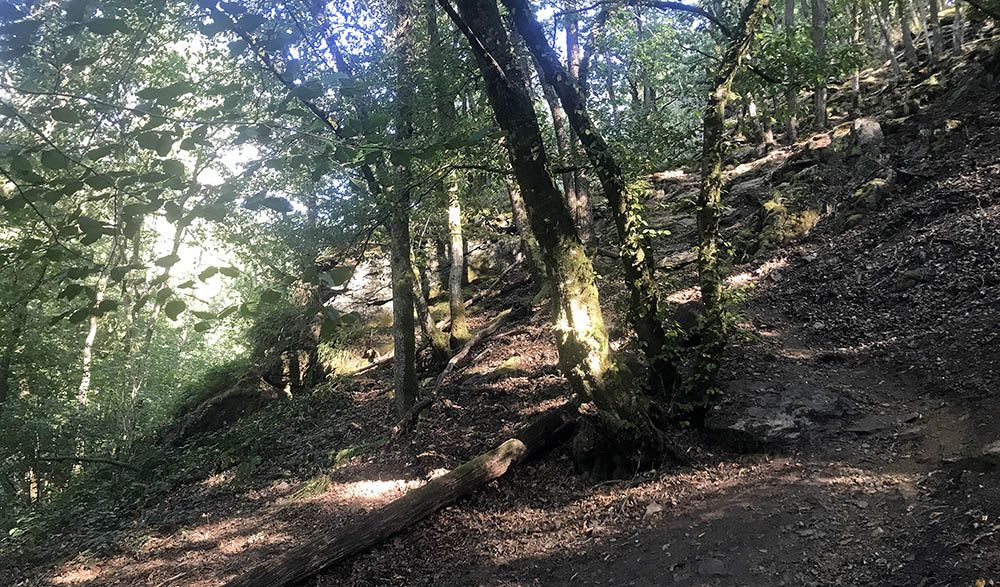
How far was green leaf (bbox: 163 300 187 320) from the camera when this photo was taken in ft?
4.99

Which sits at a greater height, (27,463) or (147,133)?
(147,133)

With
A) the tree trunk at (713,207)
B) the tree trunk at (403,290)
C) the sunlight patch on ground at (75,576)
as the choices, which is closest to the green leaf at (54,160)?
the tree trunk at (713,207)

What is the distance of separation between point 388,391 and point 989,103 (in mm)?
14840

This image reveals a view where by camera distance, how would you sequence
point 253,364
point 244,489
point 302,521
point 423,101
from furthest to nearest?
point 253,364, point 244,489, point 423,101, point 302,521

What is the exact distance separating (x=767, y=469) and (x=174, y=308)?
6219mm

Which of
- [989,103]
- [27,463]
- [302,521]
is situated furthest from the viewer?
[27,463]

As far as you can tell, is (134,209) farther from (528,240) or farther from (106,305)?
(528,240)

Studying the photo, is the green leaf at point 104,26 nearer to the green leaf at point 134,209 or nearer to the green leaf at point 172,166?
the green leaf at point 172,166

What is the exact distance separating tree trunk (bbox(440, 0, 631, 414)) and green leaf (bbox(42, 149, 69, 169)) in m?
4.98

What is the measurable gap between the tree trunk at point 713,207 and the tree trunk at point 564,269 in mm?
1117

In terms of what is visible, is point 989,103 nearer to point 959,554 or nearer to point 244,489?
point 959,554

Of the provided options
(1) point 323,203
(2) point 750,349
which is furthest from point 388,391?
(2) point 750,349

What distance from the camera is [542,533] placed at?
20.1 ft

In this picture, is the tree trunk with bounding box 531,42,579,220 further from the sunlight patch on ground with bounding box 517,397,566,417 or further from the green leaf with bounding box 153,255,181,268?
the green leaf with bounding box 153,255,181,268
